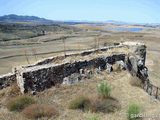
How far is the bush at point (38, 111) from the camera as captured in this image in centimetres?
654

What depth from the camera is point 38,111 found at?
6664 millimetres

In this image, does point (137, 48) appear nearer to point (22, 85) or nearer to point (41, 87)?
point (41, 87)

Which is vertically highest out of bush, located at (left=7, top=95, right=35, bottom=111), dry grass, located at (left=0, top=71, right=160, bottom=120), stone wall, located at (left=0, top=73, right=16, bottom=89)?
stone wall, located at (left=0, top=73, right=16, bottom=89)

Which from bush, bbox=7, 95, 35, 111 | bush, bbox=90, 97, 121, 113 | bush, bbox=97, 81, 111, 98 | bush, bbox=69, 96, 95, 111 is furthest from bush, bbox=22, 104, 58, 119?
bush, bbox=97, 81, 111, 98

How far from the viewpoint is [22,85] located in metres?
8.39

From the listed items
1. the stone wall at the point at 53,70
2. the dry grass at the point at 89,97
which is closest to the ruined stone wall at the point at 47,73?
the stone wall at the point at 53,70

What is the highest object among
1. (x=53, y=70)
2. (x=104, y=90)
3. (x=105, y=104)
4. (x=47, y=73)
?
(x=53, y=70)

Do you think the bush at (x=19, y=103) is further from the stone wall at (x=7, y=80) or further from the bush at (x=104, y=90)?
the bush at (x=104, y=90)

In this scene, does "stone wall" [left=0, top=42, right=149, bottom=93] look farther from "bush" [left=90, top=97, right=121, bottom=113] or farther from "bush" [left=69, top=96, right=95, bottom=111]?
"bush" [left=90, top=97, right=121, bottom=113]

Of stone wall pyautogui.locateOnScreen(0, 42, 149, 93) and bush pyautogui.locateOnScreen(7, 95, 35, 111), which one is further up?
stone wall pyautogui.locateOnScreen(0, 42, 149, 93)

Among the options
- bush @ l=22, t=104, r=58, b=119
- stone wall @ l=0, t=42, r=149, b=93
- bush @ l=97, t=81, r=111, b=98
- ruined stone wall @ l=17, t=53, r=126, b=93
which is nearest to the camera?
bush @ l=22, t=104, r=58, b=119

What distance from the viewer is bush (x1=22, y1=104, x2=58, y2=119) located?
21.4 feet

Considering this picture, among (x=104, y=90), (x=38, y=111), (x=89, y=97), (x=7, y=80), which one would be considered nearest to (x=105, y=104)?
(x=104, y=90)

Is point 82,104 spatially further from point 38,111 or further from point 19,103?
point 19,103
